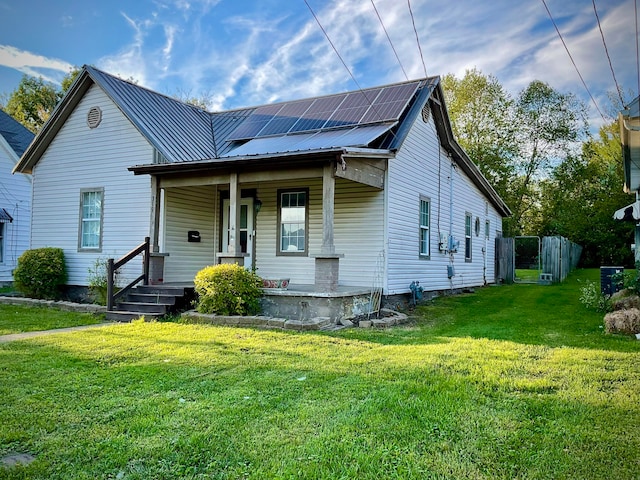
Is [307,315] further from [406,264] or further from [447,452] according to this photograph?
[447,452]

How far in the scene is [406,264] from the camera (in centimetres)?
1139

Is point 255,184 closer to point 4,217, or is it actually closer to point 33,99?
point 4,217

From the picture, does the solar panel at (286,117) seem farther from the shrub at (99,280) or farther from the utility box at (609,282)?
the utility box at (609,282)

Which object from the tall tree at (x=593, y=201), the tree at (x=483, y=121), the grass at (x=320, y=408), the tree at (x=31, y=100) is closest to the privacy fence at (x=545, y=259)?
the tall tree at (x=593, y=201)

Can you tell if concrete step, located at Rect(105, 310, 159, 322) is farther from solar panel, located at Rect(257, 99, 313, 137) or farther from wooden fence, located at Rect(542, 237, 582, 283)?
wooden fence, located at Rect(542, 237, 582, 283)

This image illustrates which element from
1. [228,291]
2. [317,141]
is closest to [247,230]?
[317,141]

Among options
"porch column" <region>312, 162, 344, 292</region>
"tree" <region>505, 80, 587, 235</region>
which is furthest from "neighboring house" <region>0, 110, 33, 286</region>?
"tree" <region>505, 80, 587, 235</region>

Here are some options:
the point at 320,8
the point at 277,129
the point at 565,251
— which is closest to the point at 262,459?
the point at 320,8

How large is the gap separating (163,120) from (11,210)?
8.17 metres

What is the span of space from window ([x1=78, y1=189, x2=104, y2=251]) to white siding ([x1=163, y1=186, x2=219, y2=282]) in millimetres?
2333

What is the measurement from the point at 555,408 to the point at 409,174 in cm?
830

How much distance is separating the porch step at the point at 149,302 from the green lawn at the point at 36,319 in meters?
0.45

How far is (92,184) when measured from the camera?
1281 centimetres

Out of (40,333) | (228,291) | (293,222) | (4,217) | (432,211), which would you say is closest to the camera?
(40,333)
